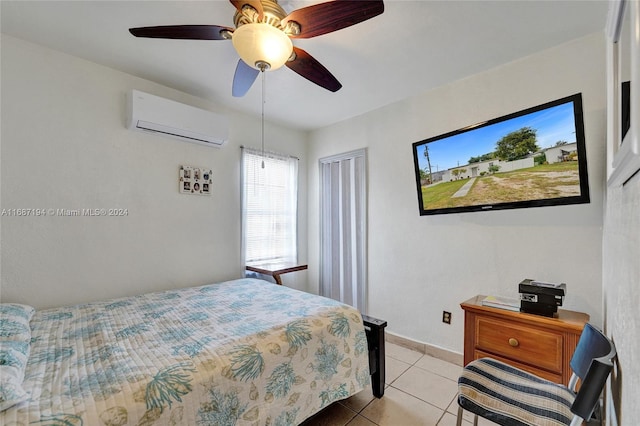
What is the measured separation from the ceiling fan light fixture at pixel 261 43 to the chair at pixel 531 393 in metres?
1.79

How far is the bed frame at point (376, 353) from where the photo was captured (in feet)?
6.56

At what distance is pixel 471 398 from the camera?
1.28 metres

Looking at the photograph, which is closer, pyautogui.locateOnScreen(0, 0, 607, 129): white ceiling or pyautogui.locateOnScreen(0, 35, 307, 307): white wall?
pyautogui.locateOnScreen(0, 0, 607, 129): white ceiling

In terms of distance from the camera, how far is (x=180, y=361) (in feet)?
4.11

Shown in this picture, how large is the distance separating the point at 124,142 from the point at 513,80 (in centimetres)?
320

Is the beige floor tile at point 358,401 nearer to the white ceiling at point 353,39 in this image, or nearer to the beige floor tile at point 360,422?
the beige floor tile at point 360,422

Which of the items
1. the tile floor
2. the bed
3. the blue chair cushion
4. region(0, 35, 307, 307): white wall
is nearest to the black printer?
the blue chair cushion

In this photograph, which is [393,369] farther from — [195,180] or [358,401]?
[195,180]

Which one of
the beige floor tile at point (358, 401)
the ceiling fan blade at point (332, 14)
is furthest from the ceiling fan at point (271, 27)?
the beige floor tile at point (358, 401)

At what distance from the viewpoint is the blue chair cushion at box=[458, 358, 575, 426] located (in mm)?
1165

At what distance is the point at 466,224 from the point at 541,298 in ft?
2.72

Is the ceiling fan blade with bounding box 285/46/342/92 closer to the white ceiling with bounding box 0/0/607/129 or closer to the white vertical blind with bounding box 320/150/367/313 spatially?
the white ceiling with bounding box 0/0/607/129

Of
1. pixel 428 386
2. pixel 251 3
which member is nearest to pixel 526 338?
pixel 428 386

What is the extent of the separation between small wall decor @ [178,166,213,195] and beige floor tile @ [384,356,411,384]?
2369 mm
